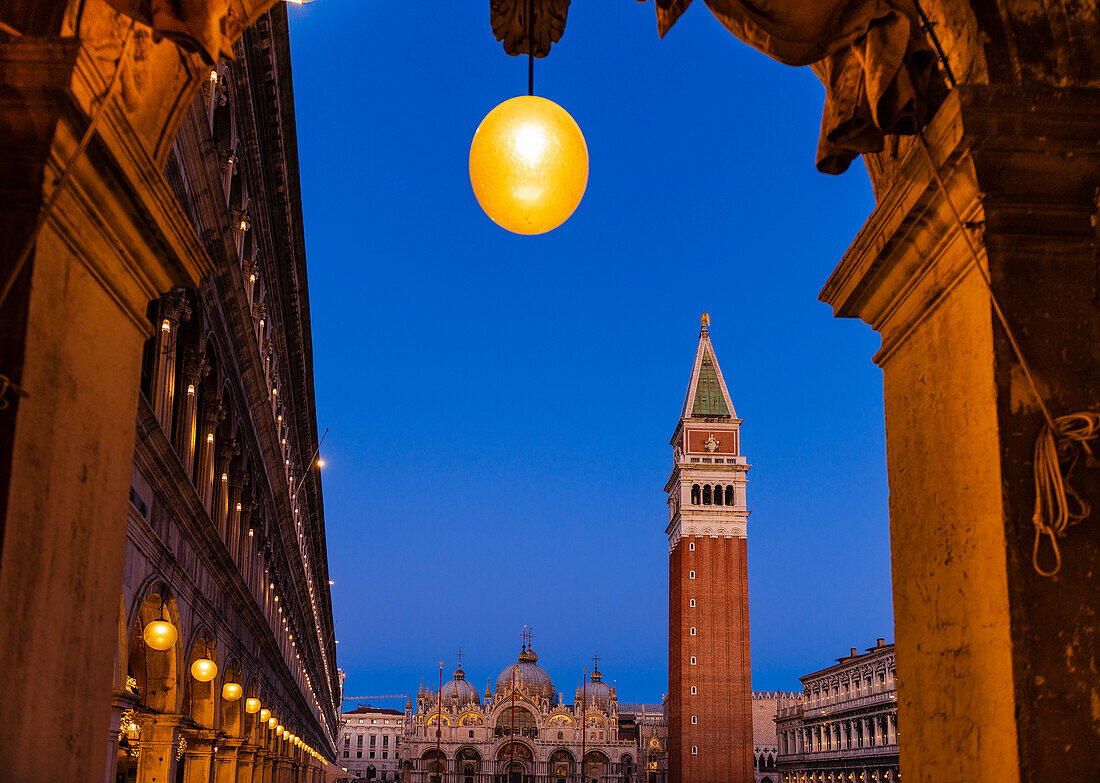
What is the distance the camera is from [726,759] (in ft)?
306

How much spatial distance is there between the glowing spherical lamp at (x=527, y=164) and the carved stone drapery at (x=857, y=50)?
2.63ft

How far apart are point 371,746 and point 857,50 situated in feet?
521

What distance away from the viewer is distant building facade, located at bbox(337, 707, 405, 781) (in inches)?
5994

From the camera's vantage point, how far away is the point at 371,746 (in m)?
153

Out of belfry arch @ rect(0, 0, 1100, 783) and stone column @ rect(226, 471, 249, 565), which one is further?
stone column @ rect(226, 471, 249, 565)

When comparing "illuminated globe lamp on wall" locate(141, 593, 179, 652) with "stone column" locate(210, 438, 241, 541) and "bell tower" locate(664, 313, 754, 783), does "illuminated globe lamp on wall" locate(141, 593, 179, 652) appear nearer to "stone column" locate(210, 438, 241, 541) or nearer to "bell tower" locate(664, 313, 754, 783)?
"stone column" locate(210, 438, 241, 541)

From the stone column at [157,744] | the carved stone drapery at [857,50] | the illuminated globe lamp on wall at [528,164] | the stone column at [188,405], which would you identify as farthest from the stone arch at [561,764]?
the carved stone drapery at [857,50]

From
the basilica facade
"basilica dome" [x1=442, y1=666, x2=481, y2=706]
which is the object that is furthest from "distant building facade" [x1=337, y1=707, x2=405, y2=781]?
the basilica facade

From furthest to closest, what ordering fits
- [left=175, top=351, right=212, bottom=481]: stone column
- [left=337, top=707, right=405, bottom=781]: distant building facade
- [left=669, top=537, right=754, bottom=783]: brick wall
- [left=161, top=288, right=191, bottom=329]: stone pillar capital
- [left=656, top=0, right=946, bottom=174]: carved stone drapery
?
1. [left=337, top=707, right=405, bottom=781]: distant building facade
2. [left=669, top=537, right=754, bottom=783]: brick wall
3. [left=175, top=351, right=212, bottom=481]: stone column
4. [left=161, top=288, right=191, bottom=329]: stone pillar capital
5. [left=656, top=0, right=946, bottom=174]: carved stone drapery

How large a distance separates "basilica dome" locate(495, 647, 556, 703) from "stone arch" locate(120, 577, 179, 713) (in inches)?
4929

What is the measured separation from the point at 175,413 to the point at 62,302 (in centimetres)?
1143

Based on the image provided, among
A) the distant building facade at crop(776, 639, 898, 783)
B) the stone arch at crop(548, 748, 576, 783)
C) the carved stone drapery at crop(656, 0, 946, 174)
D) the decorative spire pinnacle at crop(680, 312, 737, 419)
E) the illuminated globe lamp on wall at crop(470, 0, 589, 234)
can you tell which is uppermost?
the decorative spire pinnacle at crop(680, 312, 737, 419)

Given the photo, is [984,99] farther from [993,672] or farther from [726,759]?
[726,759]

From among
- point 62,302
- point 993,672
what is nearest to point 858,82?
point 993,672
